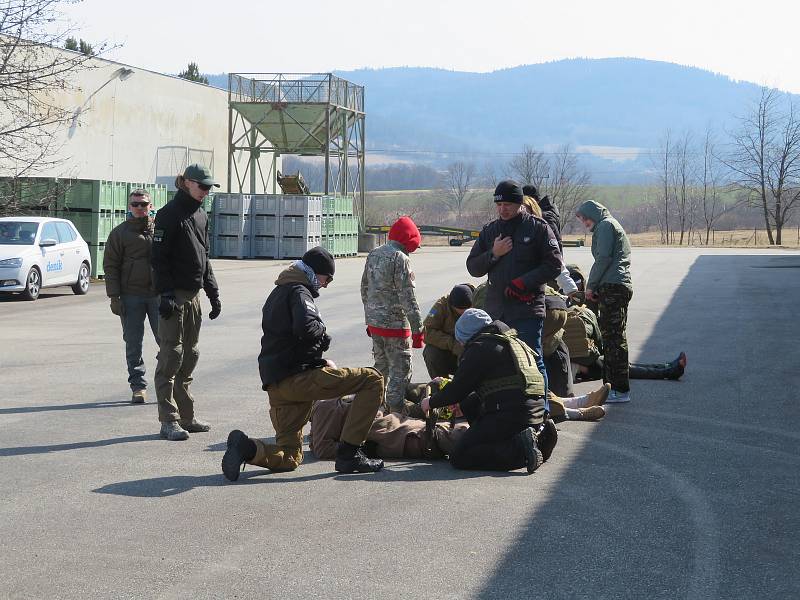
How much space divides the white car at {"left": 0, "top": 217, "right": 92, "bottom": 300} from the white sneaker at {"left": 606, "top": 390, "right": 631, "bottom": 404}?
1453 centimetres

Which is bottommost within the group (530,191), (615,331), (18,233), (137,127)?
(615,331)

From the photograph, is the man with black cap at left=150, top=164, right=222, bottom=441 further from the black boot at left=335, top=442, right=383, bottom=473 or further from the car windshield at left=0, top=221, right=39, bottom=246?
the car windshield at left=0, top=221, right=39, bottom=246

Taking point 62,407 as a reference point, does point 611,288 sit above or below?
above

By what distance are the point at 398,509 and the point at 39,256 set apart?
17524 mm

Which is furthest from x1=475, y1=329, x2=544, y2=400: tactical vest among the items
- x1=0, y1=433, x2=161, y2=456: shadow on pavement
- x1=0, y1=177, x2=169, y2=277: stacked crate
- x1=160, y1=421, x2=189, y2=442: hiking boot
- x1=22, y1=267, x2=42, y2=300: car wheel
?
x1=0, y1=177, x2=169, y2=277: stacked crate

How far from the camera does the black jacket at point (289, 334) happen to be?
7.64 metres

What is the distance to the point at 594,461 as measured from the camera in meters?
8.31

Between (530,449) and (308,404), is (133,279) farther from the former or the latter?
(530,449)

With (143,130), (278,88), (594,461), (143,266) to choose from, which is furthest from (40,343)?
(278,88)

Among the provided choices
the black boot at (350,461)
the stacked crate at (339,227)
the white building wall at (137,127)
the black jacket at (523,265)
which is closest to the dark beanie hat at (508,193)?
the black jacket at (523,265)

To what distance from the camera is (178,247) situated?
911 centimetres

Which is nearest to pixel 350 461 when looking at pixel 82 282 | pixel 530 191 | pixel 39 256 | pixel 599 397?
pixel 599 397

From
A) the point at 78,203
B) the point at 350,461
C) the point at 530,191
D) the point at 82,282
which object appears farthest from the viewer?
the point at 78,203

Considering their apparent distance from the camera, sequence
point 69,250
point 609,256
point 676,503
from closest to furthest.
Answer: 1. point 676,503
2. point 609,256
3. point 69,250
